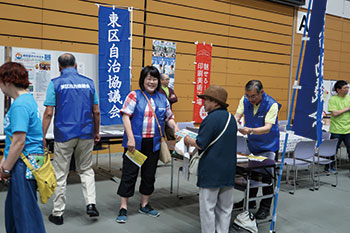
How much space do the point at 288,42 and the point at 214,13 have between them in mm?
2515

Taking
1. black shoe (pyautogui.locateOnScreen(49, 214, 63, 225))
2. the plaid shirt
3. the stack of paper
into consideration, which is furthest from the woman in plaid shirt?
the stack of paper

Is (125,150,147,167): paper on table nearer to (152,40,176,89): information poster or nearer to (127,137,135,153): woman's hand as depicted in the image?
(127,137,135,153): woman's hand

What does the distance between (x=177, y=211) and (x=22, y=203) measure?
2032mm

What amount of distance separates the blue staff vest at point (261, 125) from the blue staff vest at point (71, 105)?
1639 millimetres

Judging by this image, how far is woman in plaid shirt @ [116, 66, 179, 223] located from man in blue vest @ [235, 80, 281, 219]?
0.86m

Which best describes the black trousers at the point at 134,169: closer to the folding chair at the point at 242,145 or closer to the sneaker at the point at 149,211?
the sneaker at the point at 149,211

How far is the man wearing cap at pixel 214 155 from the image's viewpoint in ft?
8.84

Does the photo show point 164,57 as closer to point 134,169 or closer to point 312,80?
point 134,169

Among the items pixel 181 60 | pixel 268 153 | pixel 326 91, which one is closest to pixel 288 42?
pixel 326 91

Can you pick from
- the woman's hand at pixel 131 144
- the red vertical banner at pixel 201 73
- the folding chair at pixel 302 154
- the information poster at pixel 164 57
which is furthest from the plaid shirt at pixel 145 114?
the red vertical banner at pixel 201 73

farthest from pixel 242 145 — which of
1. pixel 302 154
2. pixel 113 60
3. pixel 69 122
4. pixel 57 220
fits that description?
pixel 57 220

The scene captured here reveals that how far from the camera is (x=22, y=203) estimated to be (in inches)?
90.3

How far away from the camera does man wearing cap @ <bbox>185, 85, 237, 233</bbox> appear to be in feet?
8.84

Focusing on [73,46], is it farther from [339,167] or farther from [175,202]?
[339,167]
